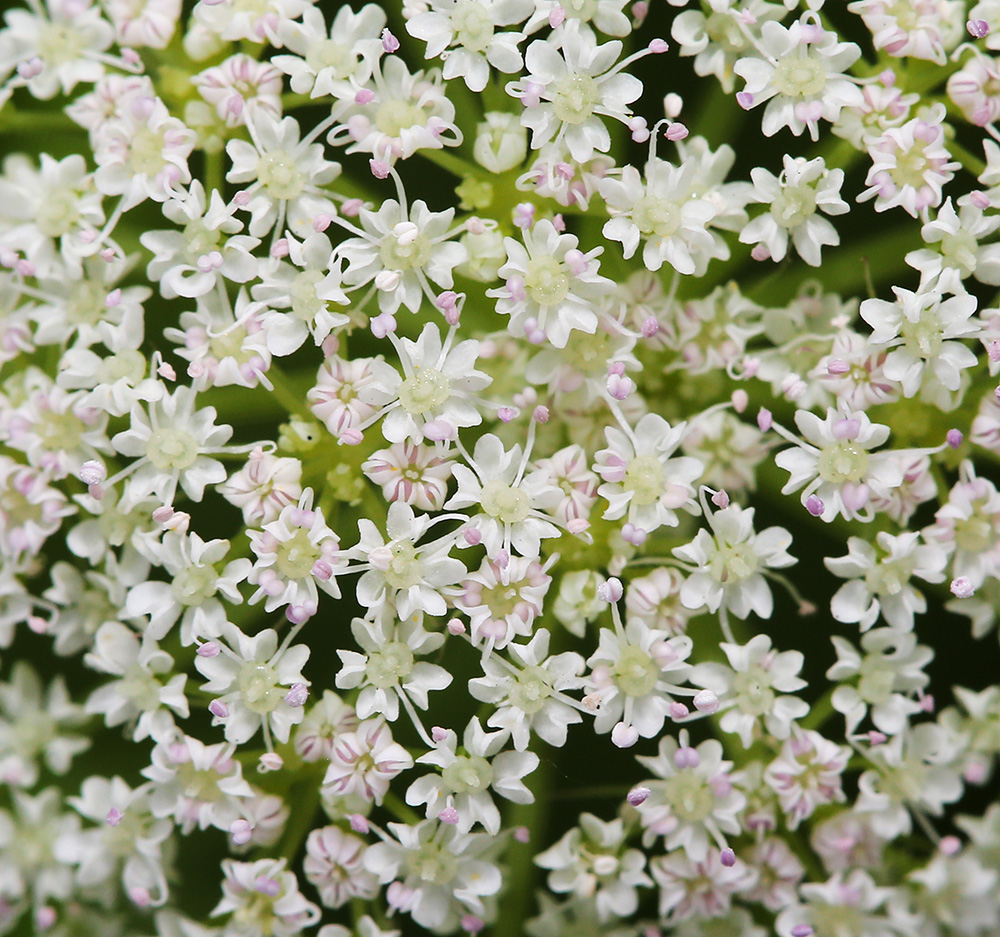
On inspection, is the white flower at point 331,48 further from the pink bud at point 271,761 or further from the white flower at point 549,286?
the pink bud at point 271,761

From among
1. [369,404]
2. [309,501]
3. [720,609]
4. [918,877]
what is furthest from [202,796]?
[918,877]

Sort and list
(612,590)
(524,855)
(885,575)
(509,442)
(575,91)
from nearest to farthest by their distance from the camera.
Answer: (612,590), (575,91), (885,575), (509,442), (524,855)

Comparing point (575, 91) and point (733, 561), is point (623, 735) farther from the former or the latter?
point (575, 91)

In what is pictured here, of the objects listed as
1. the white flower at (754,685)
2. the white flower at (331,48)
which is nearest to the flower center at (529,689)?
the white flower at (754,685)

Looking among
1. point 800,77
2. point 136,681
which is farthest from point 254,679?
point 800,77

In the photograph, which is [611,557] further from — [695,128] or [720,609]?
[695,128]
